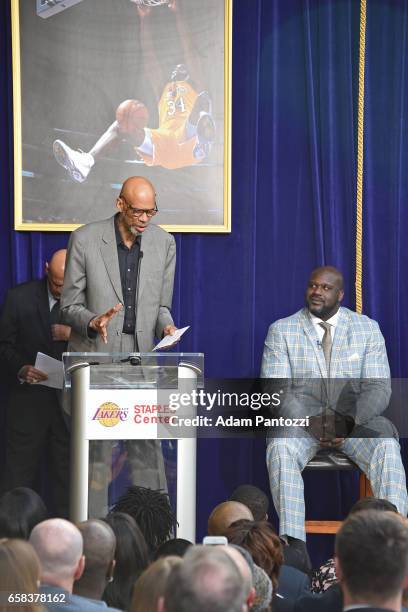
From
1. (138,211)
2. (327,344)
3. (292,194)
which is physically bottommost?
(327,344)

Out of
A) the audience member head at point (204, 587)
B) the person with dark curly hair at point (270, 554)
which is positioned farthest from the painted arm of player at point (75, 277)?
the audience member head at point (204, 587)

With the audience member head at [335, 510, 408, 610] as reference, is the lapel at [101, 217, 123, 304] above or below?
above

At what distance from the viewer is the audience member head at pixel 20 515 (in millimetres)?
3439

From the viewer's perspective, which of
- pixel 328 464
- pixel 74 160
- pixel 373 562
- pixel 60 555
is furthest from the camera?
pixel 74 160

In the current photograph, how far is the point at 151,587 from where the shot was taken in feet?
7.84

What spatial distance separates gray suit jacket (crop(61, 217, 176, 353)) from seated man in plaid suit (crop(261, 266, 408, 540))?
94cm

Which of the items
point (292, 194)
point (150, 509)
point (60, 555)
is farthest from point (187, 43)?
point (60, 555)

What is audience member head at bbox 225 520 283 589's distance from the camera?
2959 millimetres

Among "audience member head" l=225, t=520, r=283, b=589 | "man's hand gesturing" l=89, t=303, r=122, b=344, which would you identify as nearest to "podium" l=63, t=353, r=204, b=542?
"man's hand gesturing" l=89, t=303, r=122, b=344

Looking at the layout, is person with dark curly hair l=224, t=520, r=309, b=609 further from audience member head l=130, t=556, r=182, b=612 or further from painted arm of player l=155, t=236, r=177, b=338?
painted arm of player l=155, t=236, r=177, b=338

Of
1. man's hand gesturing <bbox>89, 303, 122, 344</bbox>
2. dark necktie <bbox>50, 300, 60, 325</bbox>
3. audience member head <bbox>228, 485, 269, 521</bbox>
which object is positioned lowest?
audience member head <bbox>228, 485, 269, 521</bbox>

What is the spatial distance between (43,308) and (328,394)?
5.19 feet

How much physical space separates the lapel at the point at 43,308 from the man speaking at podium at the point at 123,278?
3.50ft

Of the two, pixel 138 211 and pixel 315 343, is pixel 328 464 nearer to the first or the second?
pixel 315 343
